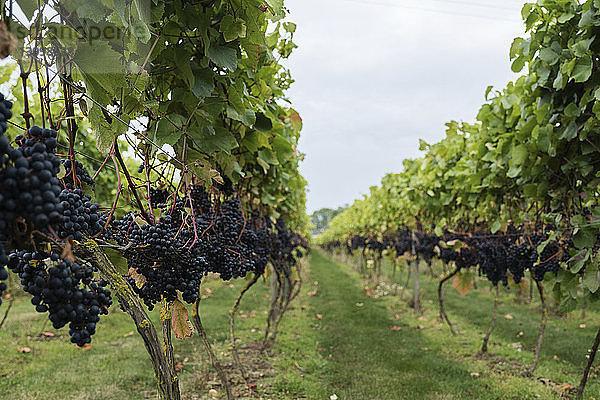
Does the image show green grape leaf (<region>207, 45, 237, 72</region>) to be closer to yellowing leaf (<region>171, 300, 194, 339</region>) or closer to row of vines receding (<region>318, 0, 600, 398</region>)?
yellowing leaf (<region>171, 300, 194, 339</region>)

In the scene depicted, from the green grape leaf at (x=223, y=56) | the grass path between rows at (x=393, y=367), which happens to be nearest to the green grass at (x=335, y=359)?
the grass path between rows at (x=393, y=367)

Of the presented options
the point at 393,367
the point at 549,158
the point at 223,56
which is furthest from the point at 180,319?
the point at 393,367

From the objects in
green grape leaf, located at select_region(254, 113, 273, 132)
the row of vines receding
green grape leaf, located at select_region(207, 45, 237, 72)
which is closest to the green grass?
the row of vines receding

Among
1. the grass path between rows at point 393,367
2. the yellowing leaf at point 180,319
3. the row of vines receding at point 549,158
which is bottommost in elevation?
the grass path between rows at point 393,367

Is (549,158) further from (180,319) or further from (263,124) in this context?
(180,319)

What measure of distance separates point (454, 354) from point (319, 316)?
3.70m

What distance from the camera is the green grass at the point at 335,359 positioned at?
5.15 meters

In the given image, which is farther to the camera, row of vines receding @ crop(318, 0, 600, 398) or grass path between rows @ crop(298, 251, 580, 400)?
grass path between rows @ crop(298, 251, 580, 400)

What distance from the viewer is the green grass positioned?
5148 millimetres

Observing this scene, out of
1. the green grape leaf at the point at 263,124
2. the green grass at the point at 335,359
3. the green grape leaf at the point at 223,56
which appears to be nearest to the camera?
the green grape leaf at the point at 223,56

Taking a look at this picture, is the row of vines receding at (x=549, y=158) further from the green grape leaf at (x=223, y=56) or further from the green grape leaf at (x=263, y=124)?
the green grape leaf at (x=223, y=56)

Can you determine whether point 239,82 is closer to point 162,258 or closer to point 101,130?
point 101,130

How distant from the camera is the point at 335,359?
6797 mm

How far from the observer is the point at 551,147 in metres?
3.33
